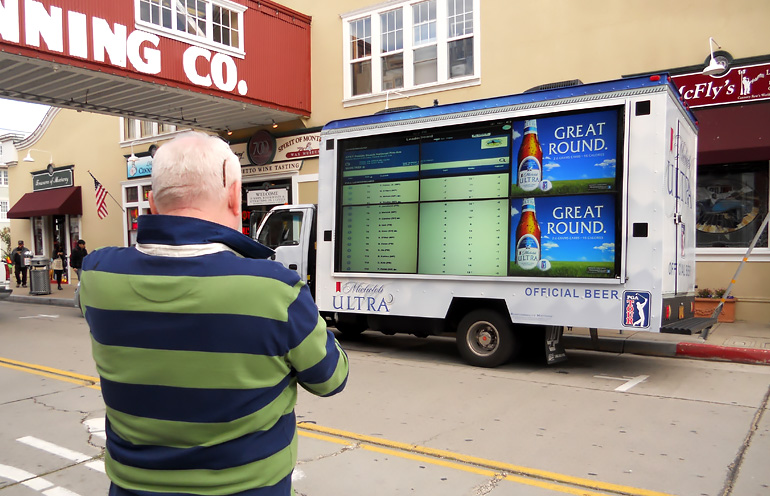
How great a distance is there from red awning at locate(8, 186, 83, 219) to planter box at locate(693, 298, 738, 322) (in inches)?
819

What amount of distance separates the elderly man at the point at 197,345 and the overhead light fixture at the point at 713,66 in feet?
35.0

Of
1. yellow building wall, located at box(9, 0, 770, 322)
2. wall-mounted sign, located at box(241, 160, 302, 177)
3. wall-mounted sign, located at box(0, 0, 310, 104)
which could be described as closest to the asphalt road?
yellow building wall, located at box(9, 0, 770, 322)

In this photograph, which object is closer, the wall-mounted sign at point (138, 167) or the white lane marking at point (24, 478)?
the white lane marking at point (24, 478)

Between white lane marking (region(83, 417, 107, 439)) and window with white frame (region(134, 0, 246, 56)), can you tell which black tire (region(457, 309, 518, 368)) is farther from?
window with white frame (region(134, 0, 246, 56))

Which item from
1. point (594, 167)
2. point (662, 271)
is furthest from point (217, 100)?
point (662, 271)

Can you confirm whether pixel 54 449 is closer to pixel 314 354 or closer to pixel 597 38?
pixel 314 354

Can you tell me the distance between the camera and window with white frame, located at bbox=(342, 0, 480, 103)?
14.1 meters

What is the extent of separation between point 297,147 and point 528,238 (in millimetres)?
10340

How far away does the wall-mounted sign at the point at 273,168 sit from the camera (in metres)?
16.9

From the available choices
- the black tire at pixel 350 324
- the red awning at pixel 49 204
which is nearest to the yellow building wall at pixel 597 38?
the black tire at pixel 350 324

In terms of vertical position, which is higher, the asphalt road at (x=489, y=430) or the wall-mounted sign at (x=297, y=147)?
the wall-mounted sign at (x=297, y=147)

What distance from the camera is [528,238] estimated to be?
7.74 metres

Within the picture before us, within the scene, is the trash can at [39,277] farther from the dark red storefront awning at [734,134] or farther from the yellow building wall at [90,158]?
the dark red storefront awning at [734,134]

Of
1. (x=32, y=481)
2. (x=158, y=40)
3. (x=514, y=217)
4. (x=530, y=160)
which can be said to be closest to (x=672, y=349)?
(x=514, y=217)
